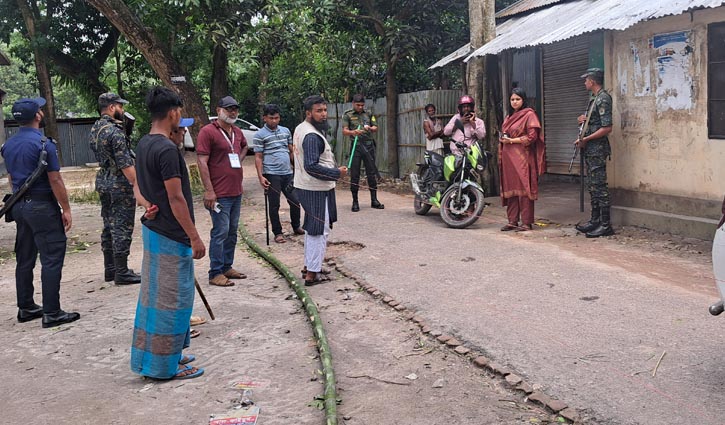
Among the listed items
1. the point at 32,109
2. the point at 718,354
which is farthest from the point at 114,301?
the point at 718,354

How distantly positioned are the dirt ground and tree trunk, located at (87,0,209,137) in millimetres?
7910

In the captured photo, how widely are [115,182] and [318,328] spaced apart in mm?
3016

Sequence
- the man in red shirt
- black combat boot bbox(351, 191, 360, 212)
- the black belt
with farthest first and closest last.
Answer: black combat boot bbox(351, 191, 360, 212) → the man in red shirt → the black belt

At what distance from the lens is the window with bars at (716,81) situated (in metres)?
7.47

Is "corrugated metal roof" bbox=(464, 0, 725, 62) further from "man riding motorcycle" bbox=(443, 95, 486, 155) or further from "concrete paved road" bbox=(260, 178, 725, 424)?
"concrete paved road" bbox=(260, 178, 725, 424)

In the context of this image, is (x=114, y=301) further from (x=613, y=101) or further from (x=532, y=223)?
(x=613, y=101)

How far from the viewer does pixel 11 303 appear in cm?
687

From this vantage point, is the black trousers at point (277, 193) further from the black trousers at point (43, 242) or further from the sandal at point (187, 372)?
the sandal at point (187, 372)

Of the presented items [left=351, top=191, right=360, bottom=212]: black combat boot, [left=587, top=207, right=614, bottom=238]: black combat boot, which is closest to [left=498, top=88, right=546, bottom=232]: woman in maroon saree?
[left=587, top=207, right=614, bottom=238]: black combat boot

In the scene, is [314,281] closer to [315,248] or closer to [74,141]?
[315,248]

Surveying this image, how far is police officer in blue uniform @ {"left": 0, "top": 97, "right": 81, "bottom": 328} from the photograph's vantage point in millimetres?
5809

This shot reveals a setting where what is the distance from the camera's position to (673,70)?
26.5ft

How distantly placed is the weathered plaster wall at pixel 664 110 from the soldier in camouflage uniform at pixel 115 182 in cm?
576

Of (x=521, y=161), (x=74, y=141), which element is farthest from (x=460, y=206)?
(x=74, y=141)
